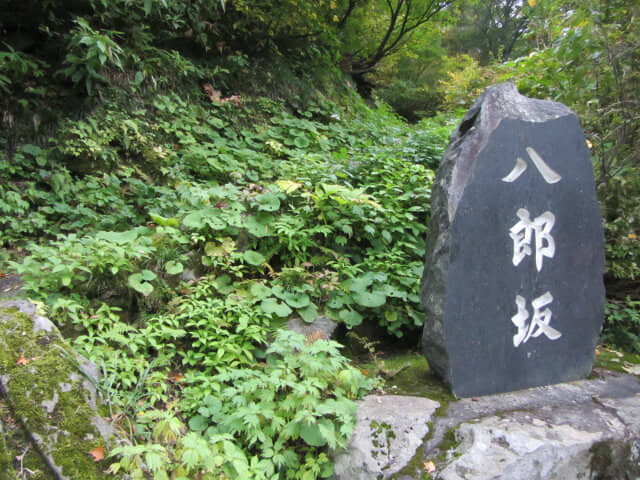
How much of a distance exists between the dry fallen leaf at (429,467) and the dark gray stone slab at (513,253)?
0.52 meters

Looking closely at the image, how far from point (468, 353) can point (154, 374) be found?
1871 millimetres

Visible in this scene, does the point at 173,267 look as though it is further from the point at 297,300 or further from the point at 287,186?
the point at 287,186

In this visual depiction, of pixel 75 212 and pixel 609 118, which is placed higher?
pixel 609 118

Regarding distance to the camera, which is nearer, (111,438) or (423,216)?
(111,438)

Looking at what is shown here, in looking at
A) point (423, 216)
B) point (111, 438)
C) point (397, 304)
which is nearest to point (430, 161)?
point (423, 216)

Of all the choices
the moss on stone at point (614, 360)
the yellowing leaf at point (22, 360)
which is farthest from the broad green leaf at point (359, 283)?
the yellowing leaf at point (22, 360)

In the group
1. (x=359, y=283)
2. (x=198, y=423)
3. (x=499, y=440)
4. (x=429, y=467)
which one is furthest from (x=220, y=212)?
(x=499, y=440)

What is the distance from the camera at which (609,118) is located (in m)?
3.77

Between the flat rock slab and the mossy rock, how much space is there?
112cm

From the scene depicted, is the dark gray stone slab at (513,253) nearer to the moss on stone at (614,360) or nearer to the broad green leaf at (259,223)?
the moss on stone at (614,360)

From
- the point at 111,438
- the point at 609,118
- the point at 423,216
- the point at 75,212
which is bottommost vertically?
the point at 111,438

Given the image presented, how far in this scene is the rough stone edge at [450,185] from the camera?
91.3 inches

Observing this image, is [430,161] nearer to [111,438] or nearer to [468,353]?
[468,353]

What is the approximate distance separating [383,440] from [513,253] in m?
1.32
